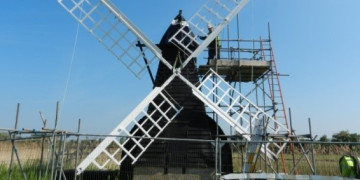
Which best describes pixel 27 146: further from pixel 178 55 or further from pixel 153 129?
pixel 178 55

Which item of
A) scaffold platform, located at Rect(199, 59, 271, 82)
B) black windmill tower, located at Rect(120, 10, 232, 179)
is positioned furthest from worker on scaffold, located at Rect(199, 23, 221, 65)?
black windmill tower, located at Rect(120, 10, 232, 179)

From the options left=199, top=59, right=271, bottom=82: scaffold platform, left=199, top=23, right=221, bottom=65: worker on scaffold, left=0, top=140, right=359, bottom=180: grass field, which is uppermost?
left=199, top=23, right=221, bottom=65: worker on scaffold

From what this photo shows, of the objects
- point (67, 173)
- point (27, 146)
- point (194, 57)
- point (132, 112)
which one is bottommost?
point (67, 173)

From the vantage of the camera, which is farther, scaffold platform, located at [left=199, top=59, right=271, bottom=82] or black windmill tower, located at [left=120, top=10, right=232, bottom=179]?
scaffold platform, located at [left=199, top=59, right=271, bottom=82]

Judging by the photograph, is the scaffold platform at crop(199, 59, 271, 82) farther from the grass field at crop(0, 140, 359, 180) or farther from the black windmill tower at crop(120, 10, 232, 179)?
the grass field at crop(0, 140, 359, 180)

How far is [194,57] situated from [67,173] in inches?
212

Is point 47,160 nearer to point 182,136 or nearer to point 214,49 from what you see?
point 182,136

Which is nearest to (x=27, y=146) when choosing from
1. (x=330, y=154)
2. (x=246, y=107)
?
(x=246, y=107)

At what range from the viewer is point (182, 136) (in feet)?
34.7

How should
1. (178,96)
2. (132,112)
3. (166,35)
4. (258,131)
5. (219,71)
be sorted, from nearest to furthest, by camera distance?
(258,131) < (132,112) < (178,96) < (166,35) < (219,71)

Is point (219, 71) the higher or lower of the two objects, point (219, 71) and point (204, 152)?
the higher

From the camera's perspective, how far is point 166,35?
11930mm

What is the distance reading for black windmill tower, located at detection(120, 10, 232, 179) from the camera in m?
10.1

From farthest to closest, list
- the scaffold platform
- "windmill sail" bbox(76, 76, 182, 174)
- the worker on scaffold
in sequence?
the worker on scaffold, the scaffold platform, "windmill sail" bbox(76, 76, 182, 174)
